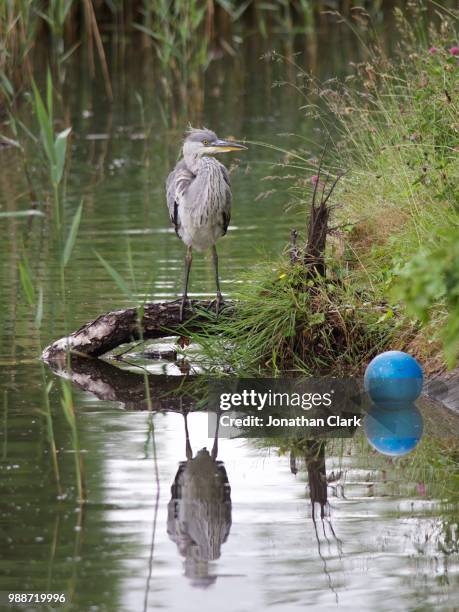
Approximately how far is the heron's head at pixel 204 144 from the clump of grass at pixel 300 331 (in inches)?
47.4

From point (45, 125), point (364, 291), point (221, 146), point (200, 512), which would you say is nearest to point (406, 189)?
point (364, 291)

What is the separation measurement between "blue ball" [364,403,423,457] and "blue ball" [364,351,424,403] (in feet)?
0.21

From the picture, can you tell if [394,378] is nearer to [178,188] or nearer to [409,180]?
[409,180]

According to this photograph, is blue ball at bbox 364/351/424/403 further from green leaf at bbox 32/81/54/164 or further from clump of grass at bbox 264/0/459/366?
green leaf at bbox 32/81/54/164

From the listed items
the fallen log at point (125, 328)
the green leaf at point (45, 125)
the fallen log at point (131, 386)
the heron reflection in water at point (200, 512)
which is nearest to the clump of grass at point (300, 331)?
the fallen log at point (125, 328)

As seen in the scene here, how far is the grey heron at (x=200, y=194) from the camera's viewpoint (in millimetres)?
9352

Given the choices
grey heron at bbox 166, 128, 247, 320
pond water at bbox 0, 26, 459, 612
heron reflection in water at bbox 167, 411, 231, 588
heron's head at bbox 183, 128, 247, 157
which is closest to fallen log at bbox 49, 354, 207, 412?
pond water at bbox 0, 26, 459, 612

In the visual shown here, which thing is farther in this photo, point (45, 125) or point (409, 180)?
point (409, 180)

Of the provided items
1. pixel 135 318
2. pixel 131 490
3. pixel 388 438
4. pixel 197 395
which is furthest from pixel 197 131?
pixel 131 490

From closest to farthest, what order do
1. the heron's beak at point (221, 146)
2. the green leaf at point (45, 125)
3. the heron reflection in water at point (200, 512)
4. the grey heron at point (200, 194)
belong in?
the heron reflection in water at point (200, 512), the green leaf at point (45, 125), the grey heron at point (200, 194), the heron's beak at point (221, 146)

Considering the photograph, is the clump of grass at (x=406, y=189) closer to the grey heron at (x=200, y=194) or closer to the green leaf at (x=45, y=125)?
the grey heron at (x=200, y=194)

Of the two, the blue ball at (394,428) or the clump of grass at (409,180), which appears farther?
the clump of grass at (409,180)

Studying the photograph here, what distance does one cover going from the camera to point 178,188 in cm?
958

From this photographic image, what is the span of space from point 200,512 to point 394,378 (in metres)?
1.99
